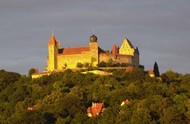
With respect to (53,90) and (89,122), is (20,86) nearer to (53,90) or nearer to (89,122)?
(53,90)

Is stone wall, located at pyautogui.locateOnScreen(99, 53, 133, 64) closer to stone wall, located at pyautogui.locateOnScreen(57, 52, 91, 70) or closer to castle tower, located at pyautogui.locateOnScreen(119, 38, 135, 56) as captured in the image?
castle tower, located at pyautogui.locateOnScreen(119, 38, 135, 56)

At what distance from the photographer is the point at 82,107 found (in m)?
90.8

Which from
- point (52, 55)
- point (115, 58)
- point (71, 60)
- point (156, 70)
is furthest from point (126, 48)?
point (52, 55)

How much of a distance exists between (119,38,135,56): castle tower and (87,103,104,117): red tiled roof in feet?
67.3

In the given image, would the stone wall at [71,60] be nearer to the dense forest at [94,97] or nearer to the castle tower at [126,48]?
the dense forest at [94,97]

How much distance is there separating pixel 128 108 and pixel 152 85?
9784mm

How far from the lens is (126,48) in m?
112

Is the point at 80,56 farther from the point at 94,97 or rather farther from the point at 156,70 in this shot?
the point at 94,97

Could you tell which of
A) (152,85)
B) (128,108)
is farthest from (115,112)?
(152,85)

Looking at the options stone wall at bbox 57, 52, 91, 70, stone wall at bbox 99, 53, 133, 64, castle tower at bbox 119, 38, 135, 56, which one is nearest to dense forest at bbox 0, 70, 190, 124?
stone wall at bbox 99, 53, 133, 64

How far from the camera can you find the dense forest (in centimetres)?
8619

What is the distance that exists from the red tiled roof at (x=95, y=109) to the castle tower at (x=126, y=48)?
2052 centimetres

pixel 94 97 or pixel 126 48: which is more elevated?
pixel 126 48

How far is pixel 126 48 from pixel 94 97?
17.9 m
